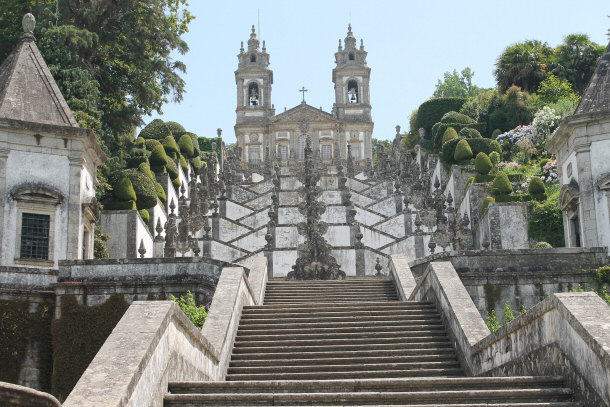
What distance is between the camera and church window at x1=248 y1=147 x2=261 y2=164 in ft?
244

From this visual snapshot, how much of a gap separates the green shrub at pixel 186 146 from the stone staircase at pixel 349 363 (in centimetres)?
3266

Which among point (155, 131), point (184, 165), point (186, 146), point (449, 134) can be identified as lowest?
point (184, 165)

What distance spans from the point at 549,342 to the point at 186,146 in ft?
137

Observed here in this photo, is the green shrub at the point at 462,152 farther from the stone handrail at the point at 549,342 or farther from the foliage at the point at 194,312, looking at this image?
the stone handrail at the point at 549,342

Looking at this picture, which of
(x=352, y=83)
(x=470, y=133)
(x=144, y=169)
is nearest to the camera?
(x=144, y=169)

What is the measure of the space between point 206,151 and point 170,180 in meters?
31.5

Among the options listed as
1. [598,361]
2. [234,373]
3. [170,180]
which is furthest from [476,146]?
[598,361]

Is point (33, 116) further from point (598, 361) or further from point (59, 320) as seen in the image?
point (598, 361)

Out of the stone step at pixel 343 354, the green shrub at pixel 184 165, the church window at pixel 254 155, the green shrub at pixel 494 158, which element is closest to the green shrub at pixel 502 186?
the green shrub at pixel 494 158

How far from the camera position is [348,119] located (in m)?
75.9

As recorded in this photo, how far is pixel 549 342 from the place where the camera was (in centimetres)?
860

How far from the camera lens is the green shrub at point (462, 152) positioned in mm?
39875

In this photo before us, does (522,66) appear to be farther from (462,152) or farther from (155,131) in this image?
(155,131)

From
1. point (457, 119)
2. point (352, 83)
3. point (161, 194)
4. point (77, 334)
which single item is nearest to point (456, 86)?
point (352, 83)
